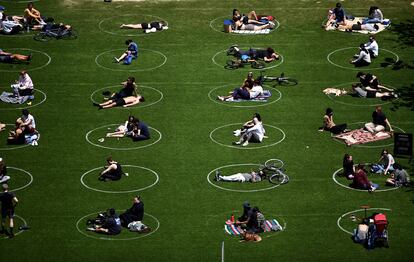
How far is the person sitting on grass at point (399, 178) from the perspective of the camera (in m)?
53.4

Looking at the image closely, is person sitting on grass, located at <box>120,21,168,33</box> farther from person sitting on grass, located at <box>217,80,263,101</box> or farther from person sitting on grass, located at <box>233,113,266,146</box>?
person sitting on grass, located at <box>233,113,266,146</box>

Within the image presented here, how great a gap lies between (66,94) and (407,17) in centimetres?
2498

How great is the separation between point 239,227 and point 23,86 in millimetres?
19582

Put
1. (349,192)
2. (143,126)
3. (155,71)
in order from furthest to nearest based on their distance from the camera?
(155,71) → (143,126) → (349,192)

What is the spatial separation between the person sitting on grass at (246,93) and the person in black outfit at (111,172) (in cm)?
1138

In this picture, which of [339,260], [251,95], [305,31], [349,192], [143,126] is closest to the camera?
[339,260]

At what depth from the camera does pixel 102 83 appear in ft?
217

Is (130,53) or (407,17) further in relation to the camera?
(407,17)

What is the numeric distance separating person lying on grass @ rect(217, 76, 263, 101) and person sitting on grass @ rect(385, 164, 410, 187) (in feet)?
41.0

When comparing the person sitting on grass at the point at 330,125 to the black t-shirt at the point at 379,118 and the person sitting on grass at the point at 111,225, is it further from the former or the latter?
the person sitting on grass at the point at 111,225

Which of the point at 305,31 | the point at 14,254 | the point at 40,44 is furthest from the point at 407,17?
the point at 14,254

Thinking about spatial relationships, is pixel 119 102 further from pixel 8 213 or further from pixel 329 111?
pixel 8 213

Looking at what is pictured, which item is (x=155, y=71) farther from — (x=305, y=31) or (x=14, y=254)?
(x=14, y=254)

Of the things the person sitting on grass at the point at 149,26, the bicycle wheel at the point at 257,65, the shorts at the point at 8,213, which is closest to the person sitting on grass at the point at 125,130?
the shorts at the point at 8,213
